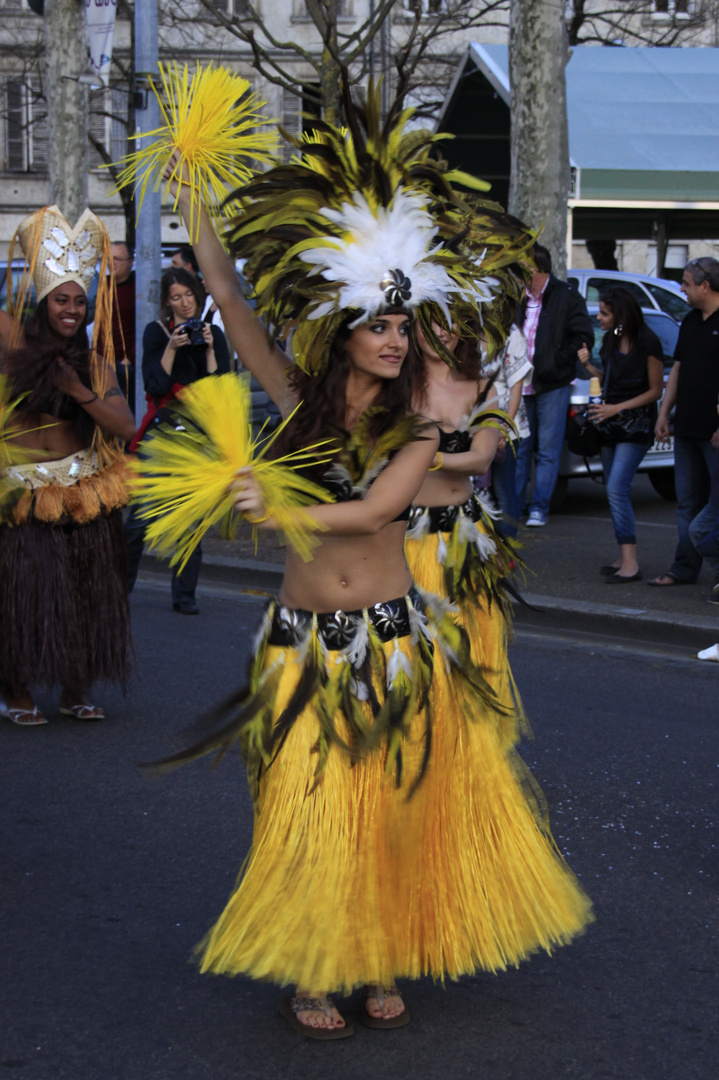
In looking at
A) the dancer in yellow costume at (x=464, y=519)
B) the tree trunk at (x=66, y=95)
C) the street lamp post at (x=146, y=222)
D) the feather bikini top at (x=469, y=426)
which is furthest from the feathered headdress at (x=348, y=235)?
the tree trunk at (x=66, y=95)

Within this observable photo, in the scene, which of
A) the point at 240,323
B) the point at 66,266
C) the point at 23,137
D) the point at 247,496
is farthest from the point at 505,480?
the point at 23,137

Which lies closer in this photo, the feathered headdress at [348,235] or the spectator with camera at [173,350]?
the feathered headdress at [348,235]

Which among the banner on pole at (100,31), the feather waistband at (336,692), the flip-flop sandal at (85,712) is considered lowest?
the flip-flop sandal at (85,712)

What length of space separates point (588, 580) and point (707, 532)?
112 cm

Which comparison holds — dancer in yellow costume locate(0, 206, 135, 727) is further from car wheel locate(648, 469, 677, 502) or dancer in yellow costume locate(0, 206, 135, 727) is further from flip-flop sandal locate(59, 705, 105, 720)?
car wheel locate(648, 469, 677, 502)

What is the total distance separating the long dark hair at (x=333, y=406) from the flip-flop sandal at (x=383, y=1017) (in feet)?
4.15

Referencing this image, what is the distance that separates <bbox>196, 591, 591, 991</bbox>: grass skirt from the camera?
9.84 ft

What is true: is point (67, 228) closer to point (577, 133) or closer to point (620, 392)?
point (620, 392)

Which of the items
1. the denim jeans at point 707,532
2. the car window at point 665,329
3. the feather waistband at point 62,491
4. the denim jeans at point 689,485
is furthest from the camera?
the car window at point 665,329

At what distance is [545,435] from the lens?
10.7 m

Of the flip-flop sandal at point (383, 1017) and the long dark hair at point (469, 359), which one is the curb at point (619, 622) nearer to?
the long dark hair at point (469, 359)

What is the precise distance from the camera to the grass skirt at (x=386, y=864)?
300 centimetres

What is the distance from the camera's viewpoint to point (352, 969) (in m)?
3.00

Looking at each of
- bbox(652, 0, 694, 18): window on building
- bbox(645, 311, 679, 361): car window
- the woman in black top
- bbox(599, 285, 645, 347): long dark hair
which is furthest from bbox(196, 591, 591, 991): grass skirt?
bbox(652, 0, 694, 18): window on building
